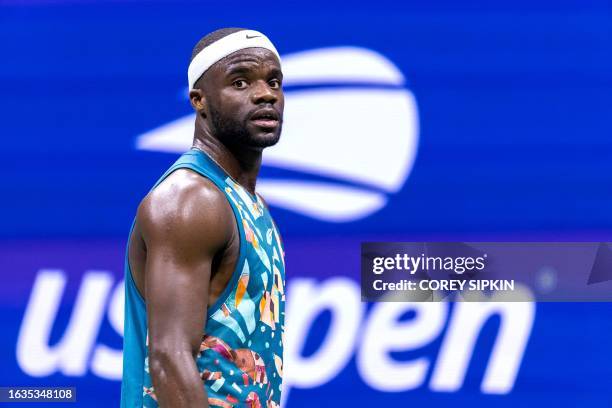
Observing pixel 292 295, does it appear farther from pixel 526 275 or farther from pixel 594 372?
pixel 594 372

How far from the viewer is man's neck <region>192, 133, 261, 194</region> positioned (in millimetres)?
2010

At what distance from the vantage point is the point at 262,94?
6.51ft

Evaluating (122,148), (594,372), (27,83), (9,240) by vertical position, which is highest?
(27,83)

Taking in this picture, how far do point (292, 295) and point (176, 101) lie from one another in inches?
28.2

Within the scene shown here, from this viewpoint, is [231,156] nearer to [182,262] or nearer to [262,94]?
[262,94]

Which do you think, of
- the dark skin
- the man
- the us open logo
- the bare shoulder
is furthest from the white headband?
the us open logo

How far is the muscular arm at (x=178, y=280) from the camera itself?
1742 millimetres

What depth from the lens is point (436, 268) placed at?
3262 mm

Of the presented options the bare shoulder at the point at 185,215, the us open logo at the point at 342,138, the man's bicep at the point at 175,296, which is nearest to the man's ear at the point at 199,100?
the bare shoulder at the point at 185,215

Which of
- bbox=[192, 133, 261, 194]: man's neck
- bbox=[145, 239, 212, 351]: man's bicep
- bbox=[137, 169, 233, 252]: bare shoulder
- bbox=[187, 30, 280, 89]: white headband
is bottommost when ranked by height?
bbox=[145, 239, 212, 351]: man's bicep

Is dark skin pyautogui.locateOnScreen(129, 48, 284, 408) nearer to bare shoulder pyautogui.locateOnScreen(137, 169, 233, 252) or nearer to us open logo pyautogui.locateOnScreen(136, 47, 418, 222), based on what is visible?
bare shoulder pyautogui.locateOnScreen(137, 169, 233, 252)

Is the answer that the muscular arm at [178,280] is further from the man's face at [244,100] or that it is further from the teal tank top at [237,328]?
the man's face at [244,100]

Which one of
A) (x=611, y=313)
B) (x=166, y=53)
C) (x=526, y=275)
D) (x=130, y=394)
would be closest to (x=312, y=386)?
(x=526, y=275)

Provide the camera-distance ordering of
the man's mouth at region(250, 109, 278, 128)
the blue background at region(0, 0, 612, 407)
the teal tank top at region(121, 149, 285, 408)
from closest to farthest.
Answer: the teal tank top at region(121, 149, 285, 408) → the man's mouth at region(250, 109, 278, 128) → the blue background at region(0, 0, 612, 407)
